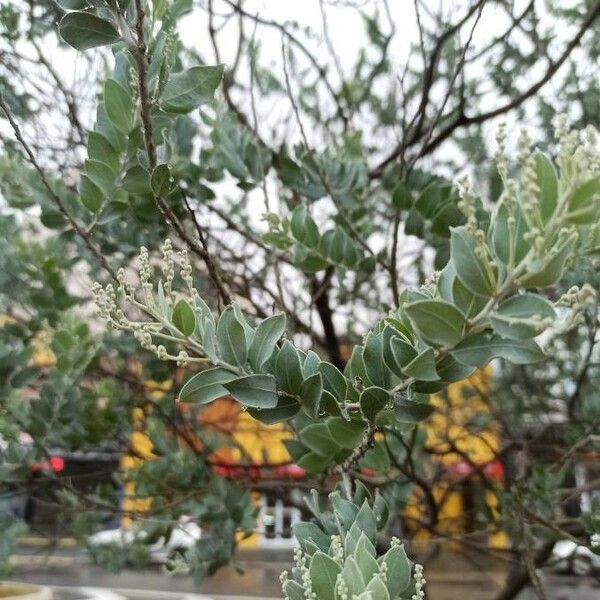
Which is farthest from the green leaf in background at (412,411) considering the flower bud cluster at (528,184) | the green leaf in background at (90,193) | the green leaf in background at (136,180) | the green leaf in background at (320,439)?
the green leaf in background at (90,193)

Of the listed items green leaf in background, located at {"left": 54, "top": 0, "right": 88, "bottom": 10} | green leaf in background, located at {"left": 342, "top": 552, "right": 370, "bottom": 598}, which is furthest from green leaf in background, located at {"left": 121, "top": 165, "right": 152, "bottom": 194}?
green leaf in background, located at {"left": 342, "top": 552, "right": 370, "bottom": 598}

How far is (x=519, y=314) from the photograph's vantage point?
2.39 ft

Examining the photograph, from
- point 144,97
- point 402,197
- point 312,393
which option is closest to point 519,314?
point 312,393

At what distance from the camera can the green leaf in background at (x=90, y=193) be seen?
50.4 inches

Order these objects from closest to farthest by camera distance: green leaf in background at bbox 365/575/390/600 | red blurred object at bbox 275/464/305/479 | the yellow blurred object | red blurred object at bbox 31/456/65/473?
green leaf in background at bbox 365/575/390/600
red blurred object at bbox 31/456/65/473
red blurred object at bbox 275/464/305/479
the yellow blurred object

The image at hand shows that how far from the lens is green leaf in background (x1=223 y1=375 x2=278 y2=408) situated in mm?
864

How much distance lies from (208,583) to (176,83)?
11.3 m

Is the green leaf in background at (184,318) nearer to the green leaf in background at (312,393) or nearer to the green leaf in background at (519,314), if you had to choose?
the green leaf in background at (312,393)

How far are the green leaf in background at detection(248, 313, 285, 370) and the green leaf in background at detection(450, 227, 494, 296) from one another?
0.27 metres

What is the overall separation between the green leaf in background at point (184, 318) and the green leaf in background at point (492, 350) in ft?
1.10

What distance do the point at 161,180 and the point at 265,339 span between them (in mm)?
385

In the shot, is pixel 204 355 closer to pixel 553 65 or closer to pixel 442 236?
pixel 442 236

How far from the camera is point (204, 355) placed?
921 millimetres

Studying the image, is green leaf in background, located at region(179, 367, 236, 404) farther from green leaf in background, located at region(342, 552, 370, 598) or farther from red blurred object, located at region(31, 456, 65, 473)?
red blurred object, located at region(31, 456, 65, 473)
